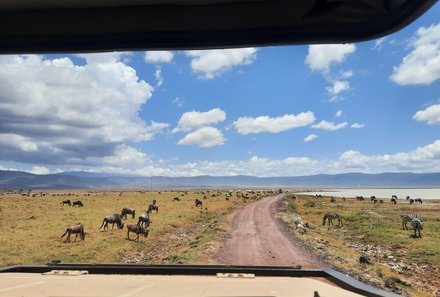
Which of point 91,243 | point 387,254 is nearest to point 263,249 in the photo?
point 387,254

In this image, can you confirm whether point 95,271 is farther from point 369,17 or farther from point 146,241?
point 146,241

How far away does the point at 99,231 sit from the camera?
107ft

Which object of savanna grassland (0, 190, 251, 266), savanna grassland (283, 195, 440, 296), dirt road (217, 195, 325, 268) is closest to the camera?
savanna grassland (283, 195, 440, 296)

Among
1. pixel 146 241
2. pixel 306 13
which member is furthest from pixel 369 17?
pixel 146 241

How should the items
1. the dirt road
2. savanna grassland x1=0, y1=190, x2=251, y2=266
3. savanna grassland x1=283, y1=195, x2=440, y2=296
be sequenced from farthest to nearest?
savanna grassland x1=0, y1=190, x2=251, y2=266 → the dirt road → savanna grassland x1=283, y1=195, x2=440, y2=296

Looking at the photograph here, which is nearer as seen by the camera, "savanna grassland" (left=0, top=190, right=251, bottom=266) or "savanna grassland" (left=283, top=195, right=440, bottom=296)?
"savanna grassland" (left=283, top=195, right=440, bottom=296)

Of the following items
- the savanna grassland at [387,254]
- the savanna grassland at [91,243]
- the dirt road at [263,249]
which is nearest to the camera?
the savanna grassland at [387,254]

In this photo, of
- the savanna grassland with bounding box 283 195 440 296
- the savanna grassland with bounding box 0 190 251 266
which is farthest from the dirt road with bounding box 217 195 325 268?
the savanna grassland with bounding box 0 190 251 266

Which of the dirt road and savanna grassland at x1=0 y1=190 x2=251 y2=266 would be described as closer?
the dirt road

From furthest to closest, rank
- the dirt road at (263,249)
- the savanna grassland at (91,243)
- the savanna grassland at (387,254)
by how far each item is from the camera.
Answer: the savanna grassland at (91,243) < the dirt road at (263,249) < the savanna grassland at (387,254)

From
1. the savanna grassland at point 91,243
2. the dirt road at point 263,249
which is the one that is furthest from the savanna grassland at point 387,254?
the savanna grassland at point 91,243

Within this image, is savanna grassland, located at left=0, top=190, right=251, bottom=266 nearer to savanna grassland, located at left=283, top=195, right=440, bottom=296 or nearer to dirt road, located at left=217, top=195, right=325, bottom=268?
dirt road, located at left=217, top=195, right=325, bottom=268

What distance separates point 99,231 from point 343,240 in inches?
717

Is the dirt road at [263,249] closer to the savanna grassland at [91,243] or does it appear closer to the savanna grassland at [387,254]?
the savanna grassland at [387,254]
